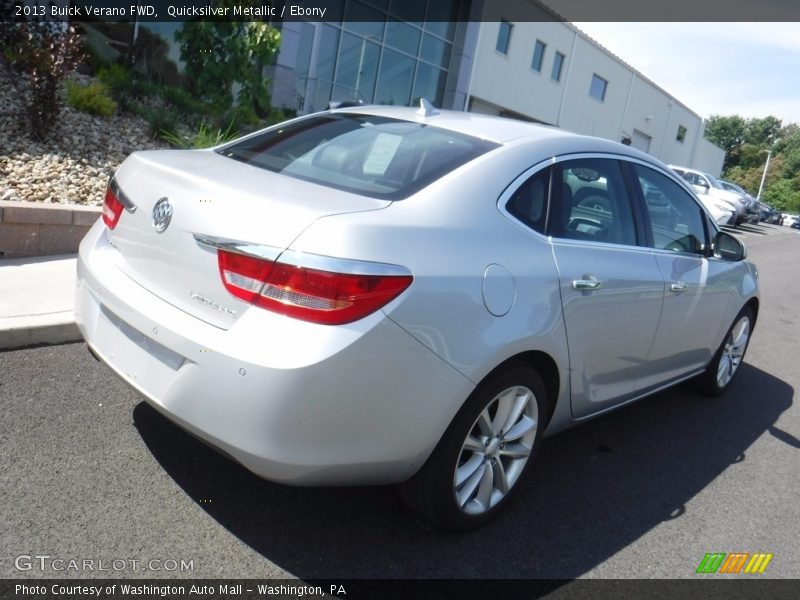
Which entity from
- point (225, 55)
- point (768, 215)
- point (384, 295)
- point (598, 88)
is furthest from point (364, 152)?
point (768, 215)

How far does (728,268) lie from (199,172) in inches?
136

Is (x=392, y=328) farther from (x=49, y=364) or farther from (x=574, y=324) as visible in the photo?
(x=49, y=364)

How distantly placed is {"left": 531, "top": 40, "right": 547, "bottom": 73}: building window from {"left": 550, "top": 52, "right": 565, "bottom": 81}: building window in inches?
40.4

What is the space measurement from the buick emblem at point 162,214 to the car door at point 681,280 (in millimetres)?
2422

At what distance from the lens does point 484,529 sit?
3.04 meters

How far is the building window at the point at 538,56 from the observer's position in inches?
1051

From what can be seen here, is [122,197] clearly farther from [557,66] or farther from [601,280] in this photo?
[557,66]

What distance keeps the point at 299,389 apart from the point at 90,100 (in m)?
7.25

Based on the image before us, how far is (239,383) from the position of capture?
7.44 feet

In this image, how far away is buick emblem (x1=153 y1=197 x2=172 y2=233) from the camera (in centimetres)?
262

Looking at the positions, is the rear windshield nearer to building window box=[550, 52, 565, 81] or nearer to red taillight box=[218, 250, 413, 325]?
red taillight box=[218, 250, 413, 325]

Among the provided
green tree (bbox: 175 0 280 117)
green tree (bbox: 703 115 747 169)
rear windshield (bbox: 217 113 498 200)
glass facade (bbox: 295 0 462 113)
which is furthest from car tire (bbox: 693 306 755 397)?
green tree (bbox: 703 115 747 169)

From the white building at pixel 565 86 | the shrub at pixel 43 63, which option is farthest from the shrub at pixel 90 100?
the white building at pixel 565 86

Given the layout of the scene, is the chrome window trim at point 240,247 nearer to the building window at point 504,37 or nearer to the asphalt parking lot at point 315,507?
the asphalt parking lot at point 315,507
